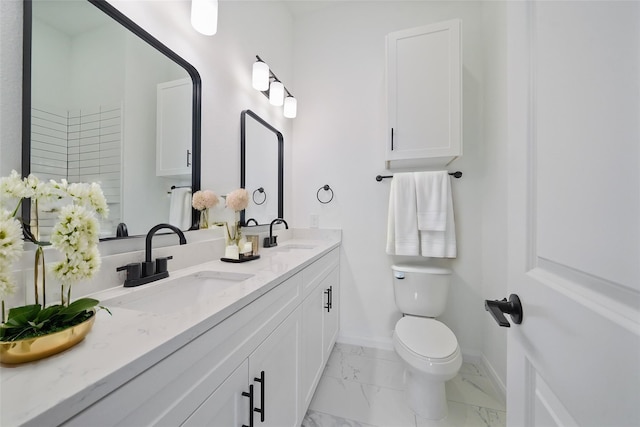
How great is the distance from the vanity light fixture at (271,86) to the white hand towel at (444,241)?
137 cm

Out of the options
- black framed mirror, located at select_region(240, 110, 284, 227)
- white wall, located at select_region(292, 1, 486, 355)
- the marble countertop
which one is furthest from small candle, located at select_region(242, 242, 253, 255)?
white wall, located at select_region(292, 1, 486, 355)

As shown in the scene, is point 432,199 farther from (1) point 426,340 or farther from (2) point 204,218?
(2) point 204,218

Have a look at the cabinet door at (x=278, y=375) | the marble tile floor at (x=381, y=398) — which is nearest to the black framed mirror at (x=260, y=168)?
the cabinet door at (x=278, y=375)

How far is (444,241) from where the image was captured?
5.61 ft

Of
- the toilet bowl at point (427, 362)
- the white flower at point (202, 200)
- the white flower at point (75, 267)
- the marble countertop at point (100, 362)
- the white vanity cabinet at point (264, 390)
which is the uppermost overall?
the white flower at point (202, 200)

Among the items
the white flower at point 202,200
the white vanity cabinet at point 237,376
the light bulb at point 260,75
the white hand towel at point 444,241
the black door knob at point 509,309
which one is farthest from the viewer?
the white hand towel at point 444,241

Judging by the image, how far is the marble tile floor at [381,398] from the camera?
128cm

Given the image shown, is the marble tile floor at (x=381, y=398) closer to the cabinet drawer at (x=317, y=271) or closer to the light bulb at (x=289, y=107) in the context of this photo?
the cabinet drawer at (x=317, y=271)

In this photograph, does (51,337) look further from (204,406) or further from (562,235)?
(562,235)

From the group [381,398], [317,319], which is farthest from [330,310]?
[381,398]

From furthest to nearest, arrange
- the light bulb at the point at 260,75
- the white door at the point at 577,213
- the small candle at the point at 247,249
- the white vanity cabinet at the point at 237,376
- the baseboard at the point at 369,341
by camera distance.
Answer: the baseboard at the point at 369,341 → the light bulb at the point at 260,75 → the small candle at the point at 247,249 → the white vanity cabinet at the point at 237,376 → the white door at the point at 577,213

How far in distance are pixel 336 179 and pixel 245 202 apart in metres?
1.00

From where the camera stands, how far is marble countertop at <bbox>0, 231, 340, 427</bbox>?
300 mm

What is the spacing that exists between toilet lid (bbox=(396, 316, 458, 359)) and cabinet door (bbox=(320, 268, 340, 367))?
0.46 meters
